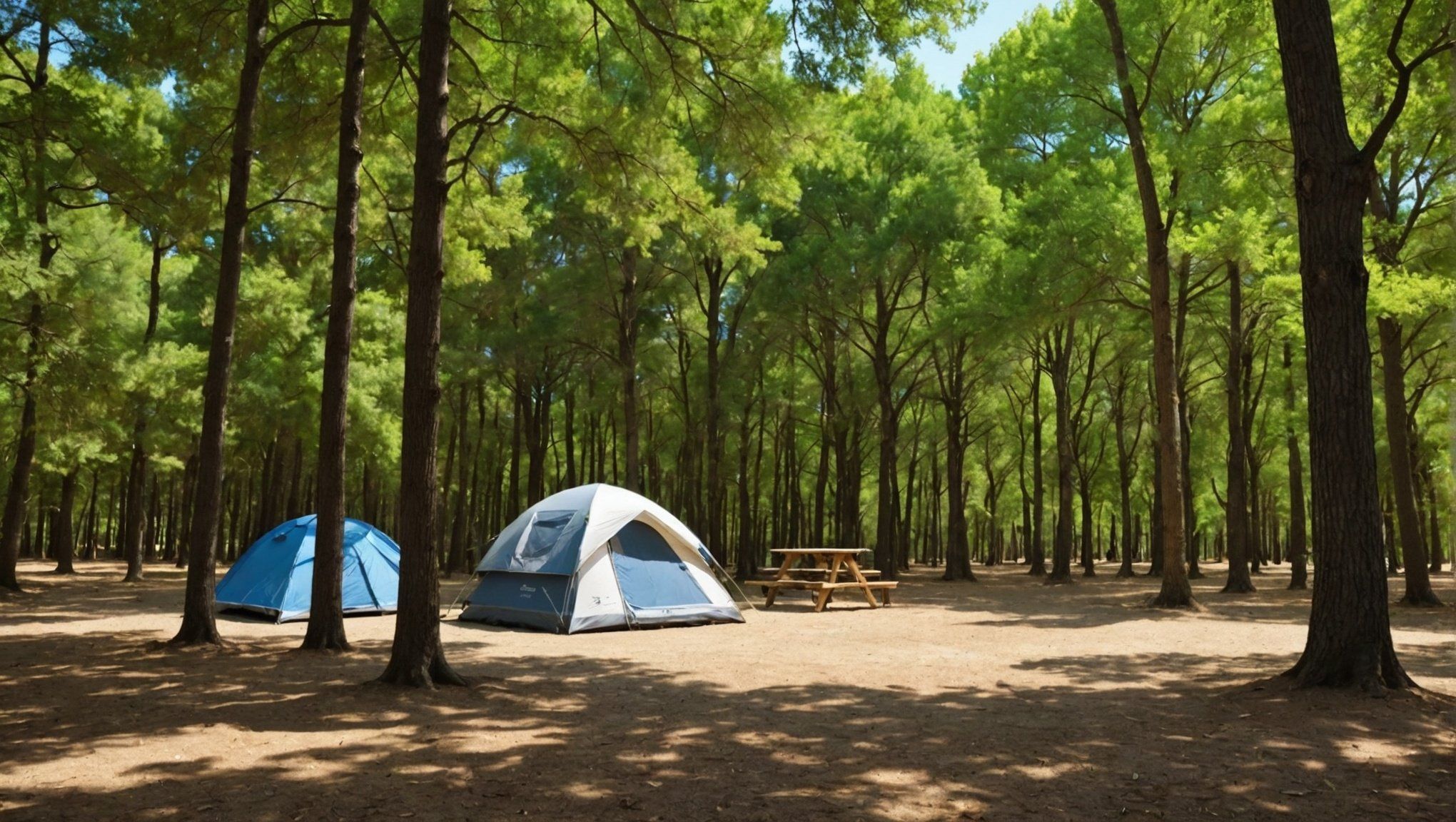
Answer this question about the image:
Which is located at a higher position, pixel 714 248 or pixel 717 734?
pixel 714 248

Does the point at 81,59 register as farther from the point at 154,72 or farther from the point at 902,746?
the point at 902,746

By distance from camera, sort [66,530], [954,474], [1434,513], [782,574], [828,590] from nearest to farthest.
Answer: [828,590] < [782,574] < [66,530] < [954,474] < [1434,513]

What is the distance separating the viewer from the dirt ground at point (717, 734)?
14.8 feet

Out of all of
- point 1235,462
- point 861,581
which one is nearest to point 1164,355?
point 861,581

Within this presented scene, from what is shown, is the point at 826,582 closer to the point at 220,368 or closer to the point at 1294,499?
the point at 220,368

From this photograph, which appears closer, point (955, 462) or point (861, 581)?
point (861, 581)

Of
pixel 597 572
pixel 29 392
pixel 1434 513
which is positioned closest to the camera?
pixel 597 572

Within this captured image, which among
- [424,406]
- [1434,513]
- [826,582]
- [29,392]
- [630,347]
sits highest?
[630,347]

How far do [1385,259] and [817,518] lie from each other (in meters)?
19.7

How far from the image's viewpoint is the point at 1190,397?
95.4 feet

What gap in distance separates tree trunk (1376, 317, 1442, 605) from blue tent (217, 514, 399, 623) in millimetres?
16276

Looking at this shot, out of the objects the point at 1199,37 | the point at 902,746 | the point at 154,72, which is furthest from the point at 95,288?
the point at 1199,37

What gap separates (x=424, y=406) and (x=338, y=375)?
2386mm

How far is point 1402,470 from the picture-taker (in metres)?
16.7
